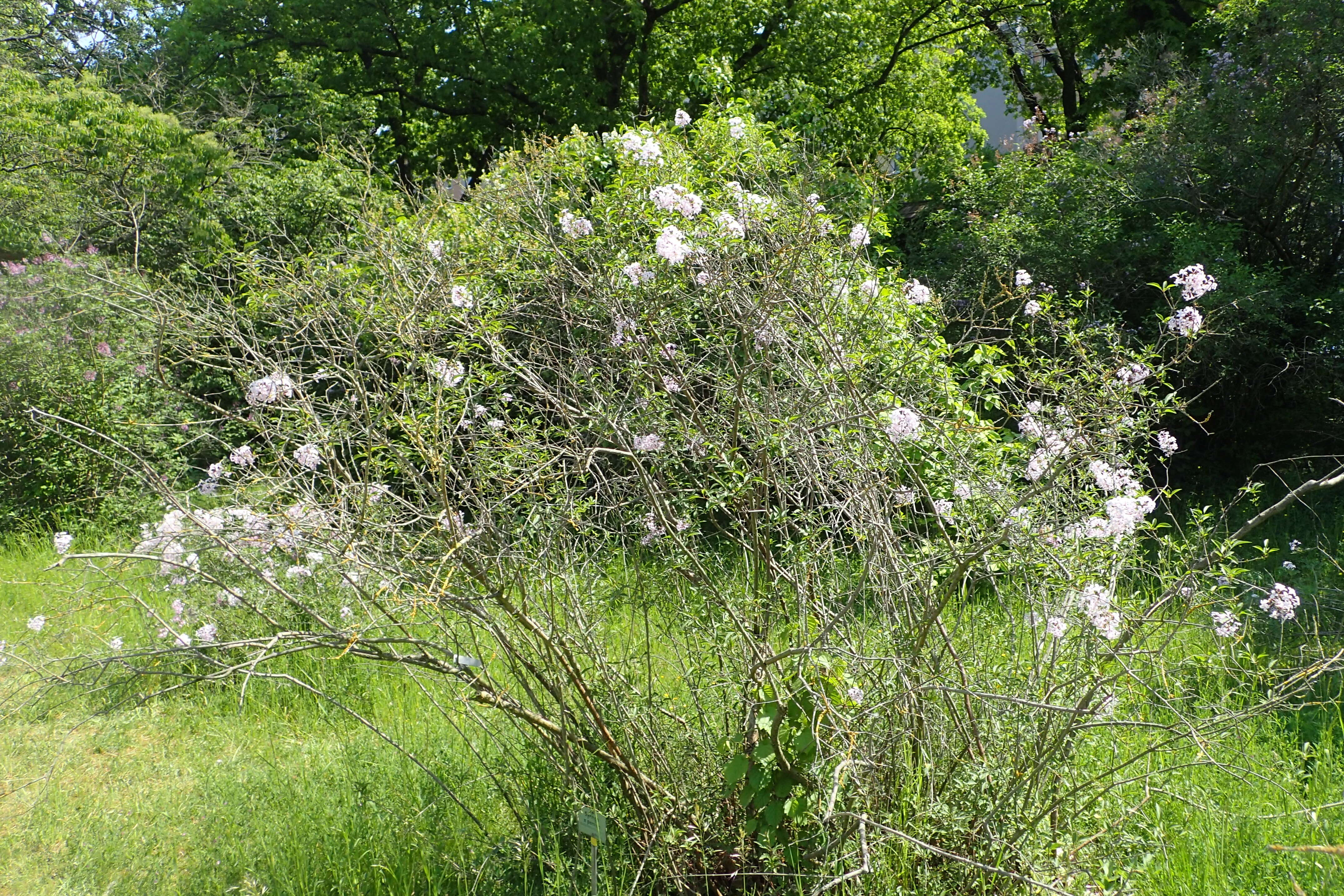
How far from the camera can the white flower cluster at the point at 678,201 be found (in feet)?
10.6

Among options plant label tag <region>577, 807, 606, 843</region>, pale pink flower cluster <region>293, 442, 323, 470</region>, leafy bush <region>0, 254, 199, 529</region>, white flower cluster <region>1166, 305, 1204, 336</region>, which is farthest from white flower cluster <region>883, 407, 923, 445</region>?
leafy bush <region>0, 254, 199, 529</region>

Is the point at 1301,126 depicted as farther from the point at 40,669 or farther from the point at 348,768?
the point at 40,669

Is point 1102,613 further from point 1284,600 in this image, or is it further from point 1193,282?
point 1193,282

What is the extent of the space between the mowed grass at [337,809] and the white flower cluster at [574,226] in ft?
6.32

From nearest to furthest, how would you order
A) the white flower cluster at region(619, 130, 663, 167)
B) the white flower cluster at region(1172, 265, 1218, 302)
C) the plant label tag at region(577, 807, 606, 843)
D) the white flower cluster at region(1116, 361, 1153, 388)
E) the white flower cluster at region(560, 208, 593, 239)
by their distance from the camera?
the plant label tag at region(577, 807, 606, 843), the white flower cluster at region(1116, 361, 1153, 388), the white flower cluster at region(1172, 265, 1218, 302), the white flower cluster at region(560, 208, 593, 239), the white flower cluster at region(619, 130, 663, 167)

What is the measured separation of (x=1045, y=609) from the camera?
A: 242cm

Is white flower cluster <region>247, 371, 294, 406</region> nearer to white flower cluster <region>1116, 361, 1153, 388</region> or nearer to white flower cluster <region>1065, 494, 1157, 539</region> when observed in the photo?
white flower cluster <region>1065, 494, 1157, 539</region>

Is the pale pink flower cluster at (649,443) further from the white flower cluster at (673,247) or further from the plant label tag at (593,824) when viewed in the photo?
the plant label tag at (593,824)

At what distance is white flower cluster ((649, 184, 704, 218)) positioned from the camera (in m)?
3.24

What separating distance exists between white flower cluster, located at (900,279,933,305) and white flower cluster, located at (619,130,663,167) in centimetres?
108

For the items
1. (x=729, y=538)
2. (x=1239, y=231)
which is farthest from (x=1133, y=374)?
(x=1239, y=231)

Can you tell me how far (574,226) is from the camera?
3658 millimetres

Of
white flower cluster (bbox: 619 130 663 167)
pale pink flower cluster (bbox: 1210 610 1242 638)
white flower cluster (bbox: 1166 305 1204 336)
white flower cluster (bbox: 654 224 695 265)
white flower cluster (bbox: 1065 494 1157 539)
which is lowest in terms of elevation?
pale pink flower cluster (bbox: 1210 610 1242 638)

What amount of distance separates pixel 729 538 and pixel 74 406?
7.23 metres
